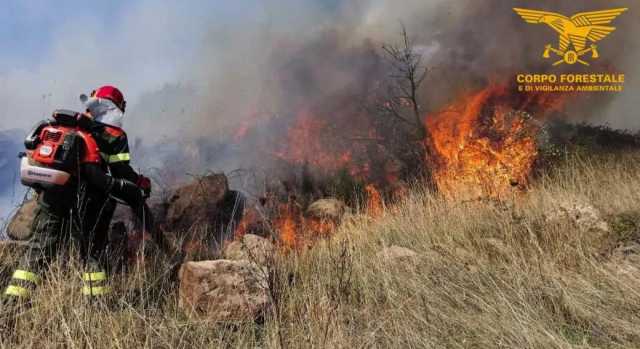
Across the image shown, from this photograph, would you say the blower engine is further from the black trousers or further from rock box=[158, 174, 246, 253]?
rock box=[158, 174, 246, 253]

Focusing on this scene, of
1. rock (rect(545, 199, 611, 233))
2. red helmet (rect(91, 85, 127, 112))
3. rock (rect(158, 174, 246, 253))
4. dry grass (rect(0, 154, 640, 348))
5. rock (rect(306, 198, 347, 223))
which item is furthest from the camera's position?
rock (rect(306, 198, 347, 223))

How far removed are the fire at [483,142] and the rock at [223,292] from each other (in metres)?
5.09

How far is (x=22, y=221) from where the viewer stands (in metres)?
4.21

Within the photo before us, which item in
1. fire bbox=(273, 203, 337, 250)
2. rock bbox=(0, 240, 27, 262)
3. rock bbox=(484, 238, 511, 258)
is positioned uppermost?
rock bbox=(0, 240, 27, 262)

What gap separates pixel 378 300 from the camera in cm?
324

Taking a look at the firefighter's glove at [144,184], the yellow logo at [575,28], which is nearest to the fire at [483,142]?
the yellow logo at [575,28]

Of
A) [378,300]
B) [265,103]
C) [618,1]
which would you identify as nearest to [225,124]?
[265,103]

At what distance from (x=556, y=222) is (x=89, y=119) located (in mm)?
5122

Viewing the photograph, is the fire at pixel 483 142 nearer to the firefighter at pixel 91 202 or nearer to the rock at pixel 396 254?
the rock at pixel 396 254

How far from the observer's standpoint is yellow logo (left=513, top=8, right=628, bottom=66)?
1203 cm

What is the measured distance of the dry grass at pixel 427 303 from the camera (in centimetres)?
234

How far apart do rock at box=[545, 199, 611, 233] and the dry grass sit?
0.08m

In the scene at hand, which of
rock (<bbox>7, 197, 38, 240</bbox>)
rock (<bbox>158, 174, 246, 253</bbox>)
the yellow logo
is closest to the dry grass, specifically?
rock (<bbox>7, 197, 38, 240</bbox>)

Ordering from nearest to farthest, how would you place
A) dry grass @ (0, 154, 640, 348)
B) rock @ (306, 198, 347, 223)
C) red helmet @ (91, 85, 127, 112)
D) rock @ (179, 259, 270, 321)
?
dry grass @ (0, 154, 640, 348) < rock @ (179, 259, 270, 321) < red helmet @ (91, 85, 127, 112) < rock @ (306, 198, 347, 223)
